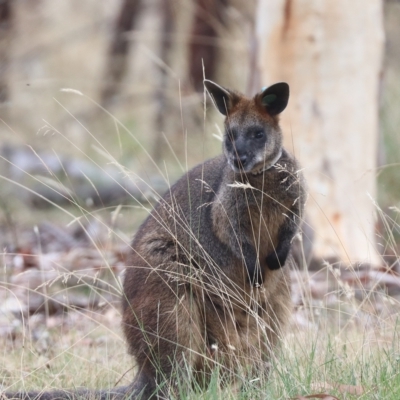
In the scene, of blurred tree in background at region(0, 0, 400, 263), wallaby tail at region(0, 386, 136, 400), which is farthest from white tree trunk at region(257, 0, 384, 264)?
wallaby tail at region(0, 386, 136, 400)

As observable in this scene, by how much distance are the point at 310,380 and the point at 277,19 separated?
495 cm

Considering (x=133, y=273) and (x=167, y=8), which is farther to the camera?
(x=167, y=8)

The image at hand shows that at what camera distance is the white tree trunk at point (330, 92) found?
7688 millimetres

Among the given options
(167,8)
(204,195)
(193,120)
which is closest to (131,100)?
(167,8)

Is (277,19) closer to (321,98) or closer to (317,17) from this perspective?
(317,17)

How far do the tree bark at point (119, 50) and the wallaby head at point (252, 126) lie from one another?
9.50 meters

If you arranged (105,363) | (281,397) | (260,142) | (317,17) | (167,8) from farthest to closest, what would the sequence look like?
(167,8)
(317,17)
(105,363)
(260,142)
(281,397)

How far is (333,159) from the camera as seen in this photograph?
7801mm

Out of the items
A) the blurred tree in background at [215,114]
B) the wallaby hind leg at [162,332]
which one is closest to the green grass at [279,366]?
the wallaby hind leg at [162,332]

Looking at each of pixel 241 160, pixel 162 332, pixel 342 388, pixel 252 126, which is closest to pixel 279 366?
pixel 342 388

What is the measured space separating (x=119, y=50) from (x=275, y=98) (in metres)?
10.9

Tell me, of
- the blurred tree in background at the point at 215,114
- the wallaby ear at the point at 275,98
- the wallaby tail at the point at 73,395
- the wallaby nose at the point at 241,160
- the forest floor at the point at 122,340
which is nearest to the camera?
the forest floor at the point at 122,340

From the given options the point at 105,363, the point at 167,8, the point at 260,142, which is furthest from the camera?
the point at 167,8

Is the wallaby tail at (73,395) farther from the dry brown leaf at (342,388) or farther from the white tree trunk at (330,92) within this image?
the white tree trunk at (330,92)
